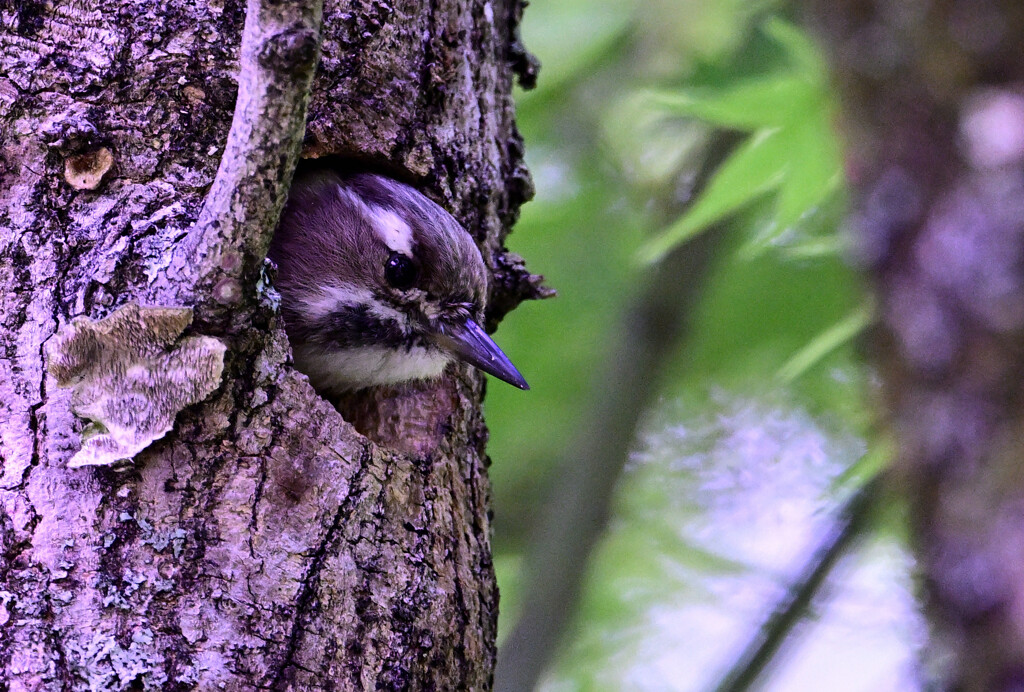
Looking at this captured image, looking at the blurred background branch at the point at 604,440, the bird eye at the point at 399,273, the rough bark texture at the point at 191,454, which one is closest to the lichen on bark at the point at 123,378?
the rough bark texture at the point at 191,454

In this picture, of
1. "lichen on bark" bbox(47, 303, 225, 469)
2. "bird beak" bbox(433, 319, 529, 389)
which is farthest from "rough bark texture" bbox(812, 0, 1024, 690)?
"bird beak" bbox(433, 319, 529, 389)

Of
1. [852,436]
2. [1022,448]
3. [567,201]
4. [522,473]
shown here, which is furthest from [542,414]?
[1022,448]

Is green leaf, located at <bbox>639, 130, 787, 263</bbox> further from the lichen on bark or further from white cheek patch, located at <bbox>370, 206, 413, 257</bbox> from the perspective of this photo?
the lichen on bark

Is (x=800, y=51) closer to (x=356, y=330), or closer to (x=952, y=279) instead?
(x=356, y=330)

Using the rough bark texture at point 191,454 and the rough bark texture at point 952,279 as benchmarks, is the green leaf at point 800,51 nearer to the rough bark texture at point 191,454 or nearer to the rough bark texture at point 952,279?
the rough bark texture at point 191,454

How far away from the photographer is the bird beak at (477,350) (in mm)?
3035

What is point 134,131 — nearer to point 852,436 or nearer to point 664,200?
point 664,200

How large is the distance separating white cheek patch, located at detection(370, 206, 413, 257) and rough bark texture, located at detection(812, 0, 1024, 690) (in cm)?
144

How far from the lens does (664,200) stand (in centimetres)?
470

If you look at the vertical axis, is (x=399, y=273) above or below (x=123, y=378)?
above

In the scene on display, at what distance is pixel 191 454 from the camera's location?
2.25 meters

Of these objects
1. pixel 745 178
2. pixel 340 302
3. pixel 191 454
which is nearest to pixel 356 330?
pixel 340 302

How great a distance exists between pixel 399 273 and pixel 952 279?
1.81 metres

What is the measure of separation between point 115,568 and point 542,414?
9.13ft
